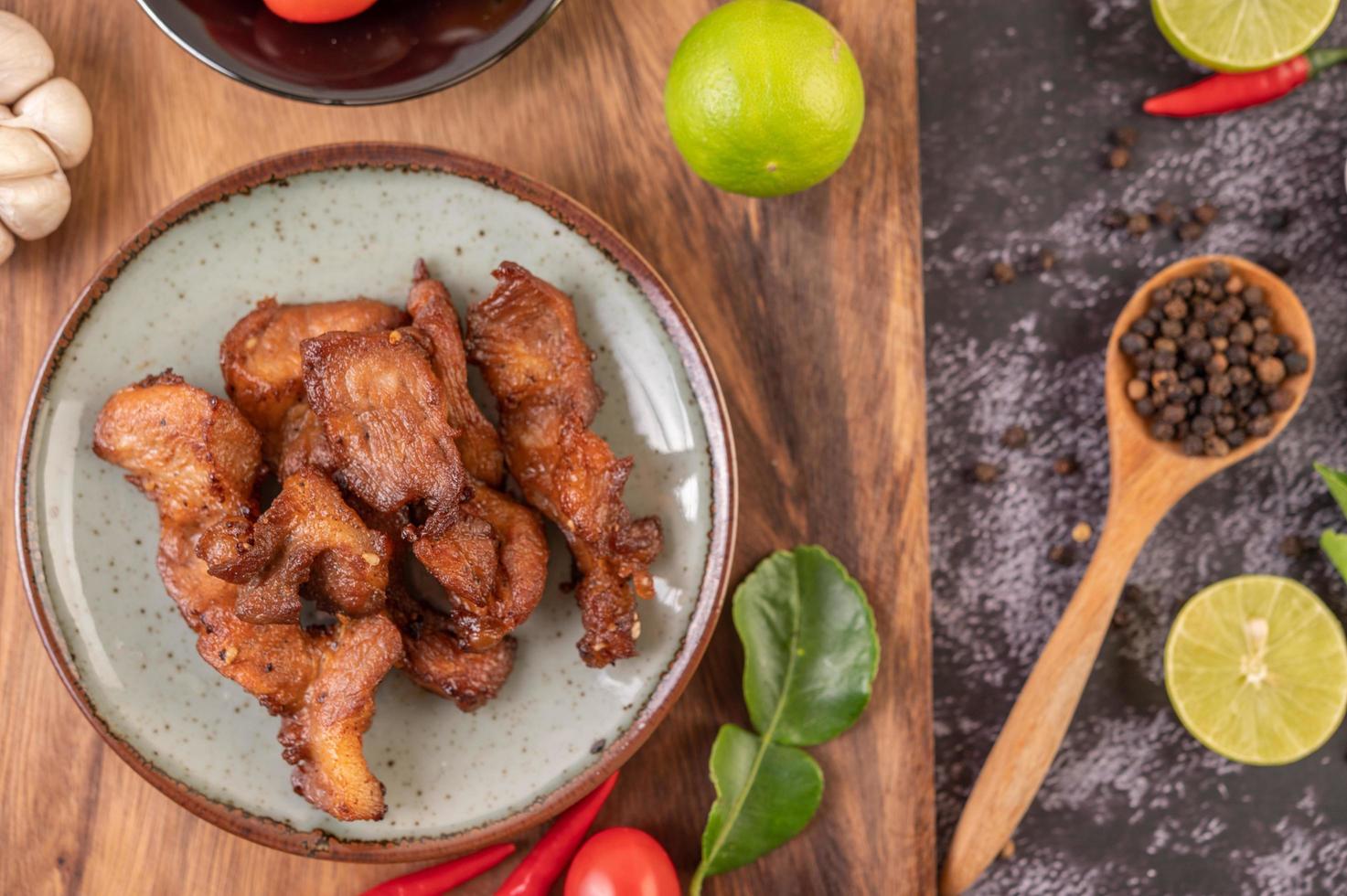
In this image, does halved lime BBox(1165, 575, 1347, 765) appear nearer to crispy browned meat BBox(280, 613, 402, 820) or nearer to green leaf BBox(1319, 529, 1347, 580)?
green leaf BBox(1319, 529, 1347, 580)

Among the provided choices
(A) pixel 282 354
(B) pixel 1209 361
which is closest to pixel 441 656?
(A) pixel 282 354

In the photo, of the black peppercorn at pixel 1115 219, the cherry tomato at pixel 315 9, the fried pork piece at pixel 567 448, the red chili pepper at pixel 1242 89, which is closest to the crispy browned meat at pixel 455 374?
the fried pork piece at pixel 567 448

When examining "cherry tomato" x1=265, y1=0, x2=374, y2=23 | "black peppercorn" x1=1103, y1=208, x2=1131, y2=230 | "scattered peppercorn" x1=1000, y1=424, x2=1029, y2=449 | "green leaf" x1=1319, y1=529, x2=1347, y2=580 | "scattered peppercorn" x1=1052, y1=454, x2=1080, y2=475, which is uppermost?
"cherry tomato" x1=265, y1=0, x2=374, y2=23

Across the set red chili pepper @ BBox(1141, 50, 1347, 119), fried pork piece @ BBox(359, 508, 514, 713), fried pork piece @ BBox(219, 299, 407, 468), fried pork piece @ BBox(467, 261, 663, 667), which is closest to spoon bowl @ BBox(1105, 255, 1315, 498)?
red chili pepper @ BBox(1141, 50, 1347, 119)

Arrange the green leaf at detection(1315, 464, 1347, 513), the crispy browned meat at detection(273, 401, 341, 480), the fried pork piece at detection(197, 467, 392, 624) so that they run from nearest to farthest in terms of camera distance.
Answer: the fried pork piece at detection(197, 467, 392, 624) < the crispy browned meat at detection(273, 401, 341, 480) < the green leaf at detection(1315, 464, 1347, 513)

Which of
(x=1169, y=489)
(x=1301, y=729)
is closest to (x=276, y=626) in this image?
(x=1169, y=489)

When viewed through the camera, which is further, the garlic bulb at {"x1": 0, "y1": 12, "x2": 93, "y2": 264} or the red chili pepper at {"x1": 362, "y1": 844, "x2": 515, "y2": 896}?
the red chili pepper at {"x1": 362, "y1": 844, "x2": 515, "y2": 896}
